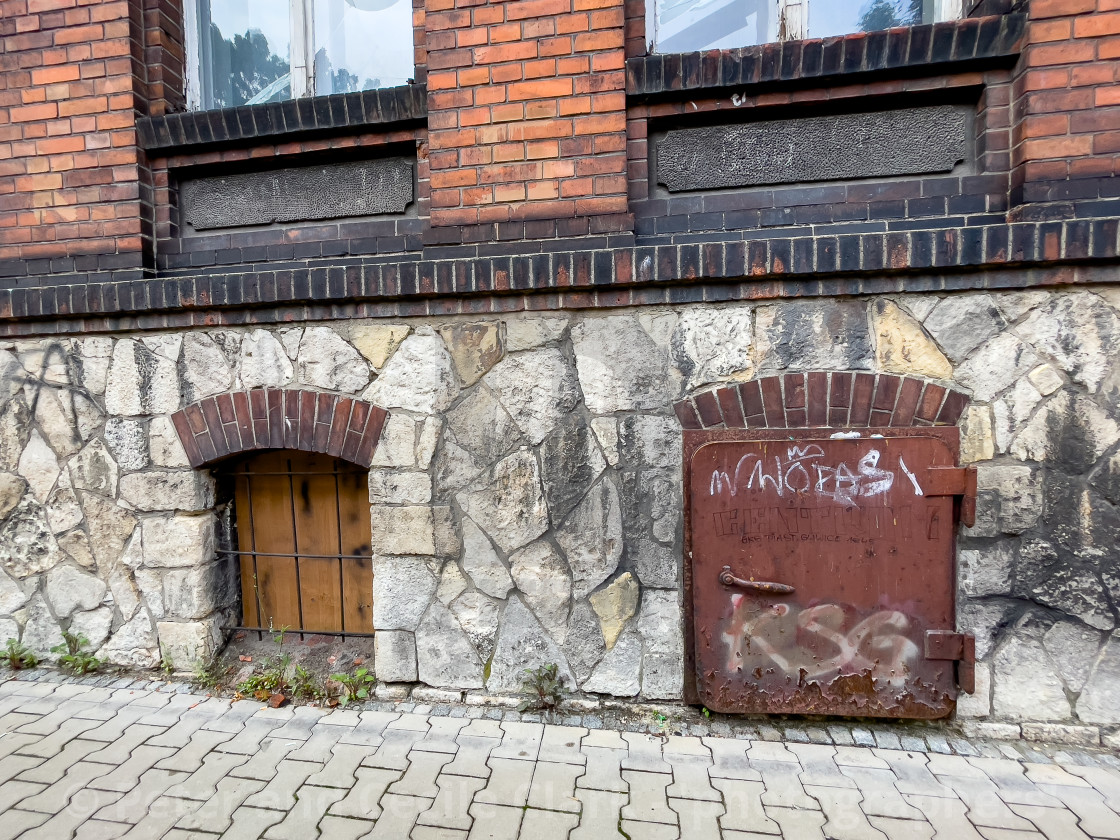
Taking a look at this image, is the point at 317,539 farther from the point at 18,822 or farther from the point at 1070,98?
the point at 1070,98

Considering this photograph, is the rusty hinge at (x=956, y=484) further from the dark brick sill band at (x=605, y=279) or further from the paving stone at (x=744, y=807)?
the paving stone at (x=744, y=807)

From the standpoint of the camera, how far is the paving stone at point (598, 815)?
6.50 feet

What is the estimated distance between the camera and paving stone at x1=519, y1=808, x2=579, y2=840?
199cm

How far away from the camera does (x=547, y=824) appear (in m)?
2.03

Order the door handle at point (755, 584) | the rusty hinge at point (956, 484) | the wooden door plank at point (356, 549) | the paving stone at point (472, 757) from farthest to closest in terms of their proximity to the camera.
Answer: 1. the wooden door plank at point (356, 549)
2. the door handle at point (755, 584)
3. the rusty hinge at point (956, 484)
4. the paving stone at point (472, 757)

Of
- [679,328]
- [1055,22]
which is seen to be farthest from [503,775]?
[1055,22]

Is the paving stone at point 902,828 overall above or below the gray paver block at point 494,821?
below

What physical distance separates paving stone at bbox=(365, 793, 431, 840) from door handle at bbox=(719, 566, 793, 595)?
1.48m

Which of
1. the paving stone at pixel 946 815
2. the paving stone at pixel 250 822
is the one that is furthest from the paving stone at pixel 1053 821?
the paving stone at pixel 250 822

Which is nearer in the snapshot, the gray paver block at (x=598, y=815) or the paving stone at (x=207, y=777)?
the gray paver block at (x=598, y=815)

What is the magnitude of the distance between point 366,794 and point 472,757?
43 centimetres

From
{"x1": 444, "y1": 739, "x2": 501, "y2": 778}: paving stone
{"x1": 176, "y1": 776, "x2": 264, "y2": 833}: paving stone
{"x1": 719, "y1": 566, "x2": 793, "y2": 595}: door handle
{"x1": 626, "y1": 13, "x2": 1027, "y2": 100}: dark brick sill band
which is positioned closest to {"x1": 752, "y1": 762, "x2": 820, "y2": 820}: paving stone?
{"x1": 719, "y1": 566, "x2": 793, "y2": 595}: door handle

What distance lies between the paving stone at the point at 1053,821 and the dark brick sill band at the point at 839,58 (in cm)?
297

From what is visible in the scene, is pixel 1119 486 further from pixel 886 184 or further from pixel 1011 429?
pixel 886 184
